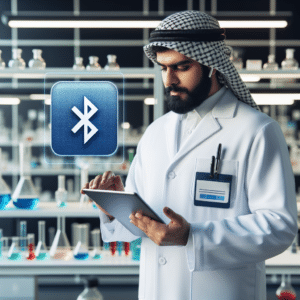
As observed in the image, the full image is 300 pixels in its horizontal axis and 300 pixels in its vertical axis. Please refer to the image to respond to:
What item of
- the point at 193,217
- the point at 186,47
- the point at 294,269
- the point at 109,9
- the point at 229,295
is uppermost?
the point at 109,9

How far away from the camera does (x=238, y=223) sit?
42.3 inches

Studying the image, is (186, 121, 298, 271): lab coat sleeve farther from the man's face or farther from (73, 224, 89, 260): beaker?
(73, 224, 89, 260): beaker

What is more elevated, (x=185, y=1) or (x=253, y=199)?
(x=185, y=1)

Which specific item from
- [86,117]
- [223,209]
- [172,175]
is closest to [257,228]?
[223,209]

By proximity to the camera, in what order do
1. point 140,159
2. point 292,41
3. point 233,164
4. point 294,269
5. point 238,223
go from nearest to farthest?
1. point 238,223
2. point 233,164
3. point 140,159
4. point 294,269
5. point 292,41

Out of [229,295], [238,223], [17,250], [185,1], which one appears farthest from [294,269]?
[185,1]

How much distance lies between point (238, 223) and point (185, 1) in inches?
172

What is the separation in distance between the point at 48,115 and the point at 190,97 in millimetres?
3394

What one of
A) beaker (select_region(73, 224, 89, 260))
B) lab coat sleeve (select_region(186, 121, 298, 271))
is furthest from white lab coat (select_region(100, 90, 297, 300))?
beaker (select_region(73, 224, 89, 260))

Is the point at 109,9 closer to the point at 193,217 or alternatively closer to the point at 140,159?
the point at 140,159

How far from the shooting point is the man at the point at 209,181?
1052 millimetres

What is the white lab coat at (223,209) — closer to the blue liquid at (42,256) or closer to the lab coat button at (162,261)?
the lab coat button at (162,261)

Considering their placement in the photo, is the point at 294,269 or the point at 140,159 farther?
the point at 294,269

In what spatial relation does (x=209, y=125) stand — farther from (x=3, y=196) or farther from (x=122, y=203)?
(x=3, y=196)
